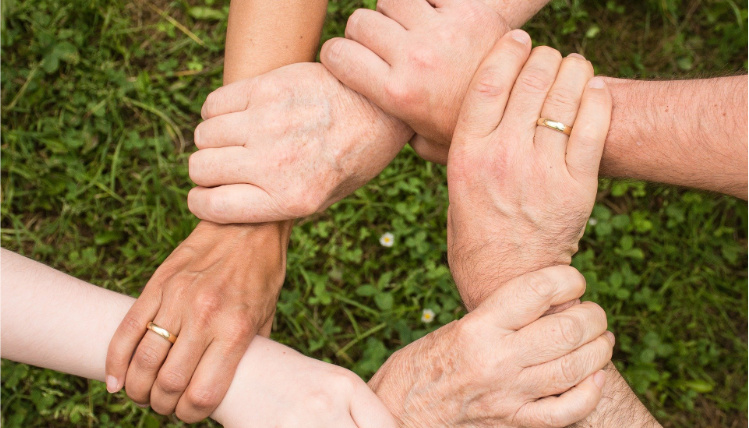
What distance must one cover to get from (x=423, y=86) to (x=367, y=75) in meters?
0.21

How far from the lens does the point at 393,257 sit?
3248 mm

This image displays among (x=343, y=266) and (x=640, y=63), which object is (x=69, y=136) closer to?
(x=343, y=266)

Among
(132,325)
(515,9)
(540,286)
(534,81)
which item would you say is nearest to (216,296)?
(132,325)

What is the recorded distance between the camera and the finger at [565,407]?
1.82 meters

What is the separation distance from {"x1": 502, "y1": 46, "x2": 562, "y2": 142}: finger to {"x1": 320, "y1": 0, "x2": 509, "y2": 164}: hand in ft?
0.71

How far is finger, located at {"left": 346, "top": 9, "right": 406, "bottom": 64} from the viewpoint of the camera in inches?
84.7

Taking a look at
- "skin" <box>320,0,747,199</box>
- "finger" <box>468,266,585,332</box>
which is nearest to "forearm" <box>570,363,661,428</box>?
"finger" <box>468,266,585,332</box>

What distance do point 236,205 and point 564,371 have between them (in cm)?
124

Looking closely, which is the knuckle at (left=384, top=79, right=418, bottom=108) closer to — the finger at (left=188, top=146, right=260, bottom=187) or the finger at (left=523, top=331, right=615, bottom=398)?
the finger at (left=188, top=146, right=260, bottom=187)

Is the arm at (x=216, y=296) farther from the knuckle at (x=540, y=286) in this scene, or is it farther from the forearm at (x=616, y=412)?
the forearm at (x=616, y=412)

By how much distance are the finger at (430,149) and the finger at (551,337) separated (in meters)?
0.84

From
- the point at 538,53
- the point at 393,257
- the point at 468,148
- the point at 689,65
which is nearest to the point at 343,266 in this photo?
the point at 393,257

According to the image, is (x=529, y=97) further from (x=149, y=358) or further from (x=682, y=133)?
(x=149, y=358)

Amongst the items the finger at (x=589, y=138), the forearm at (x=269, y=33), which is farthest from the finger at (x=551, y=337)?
the forearm at (x=269, y=33)
